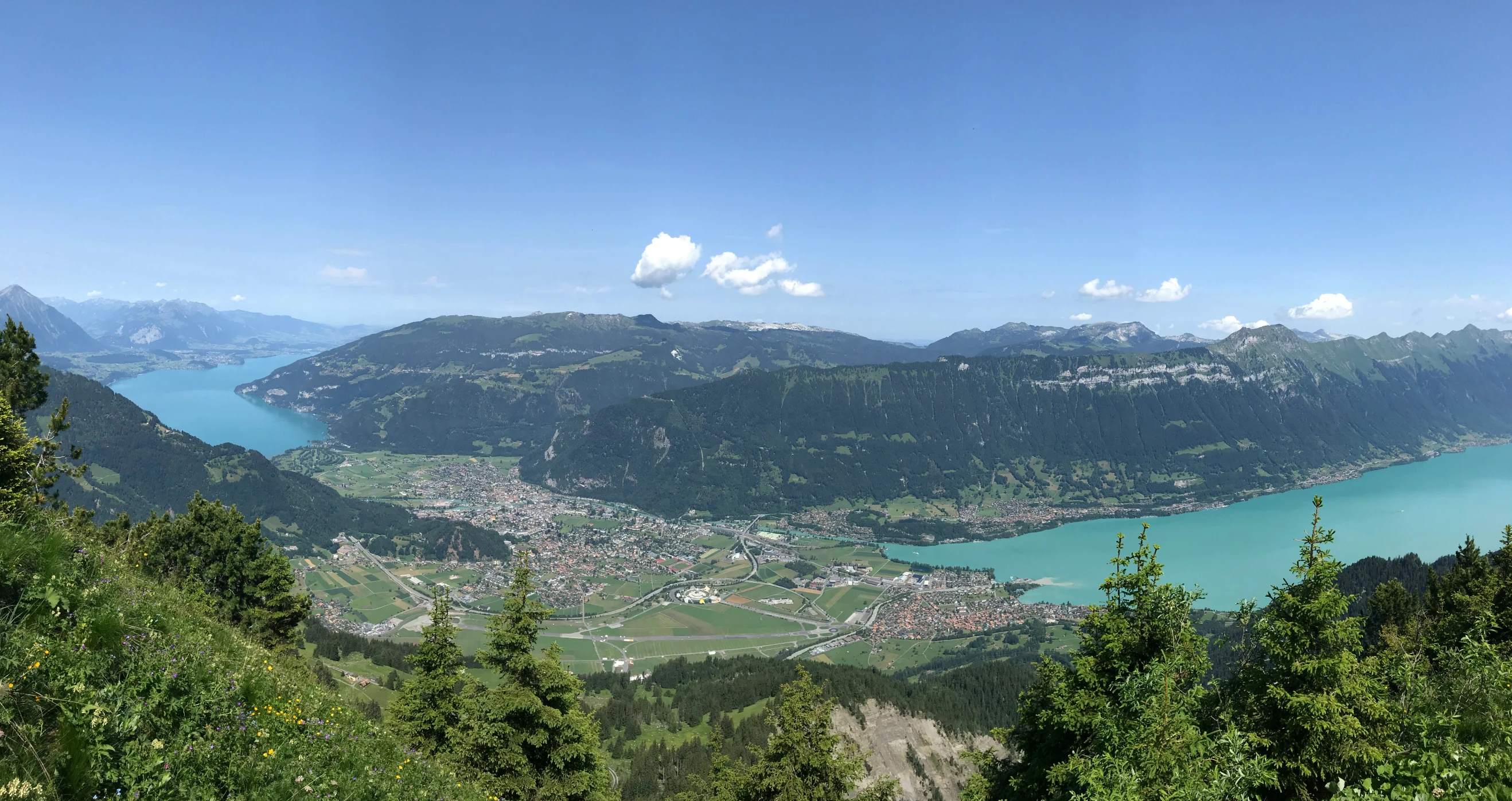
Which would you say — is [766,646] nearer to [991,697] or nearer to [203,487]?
[991,697]

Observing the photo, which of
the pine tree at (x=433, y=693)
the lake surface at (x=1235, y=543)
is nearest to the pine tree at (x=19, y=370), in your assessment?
the pine tree at (x=433, y=693)

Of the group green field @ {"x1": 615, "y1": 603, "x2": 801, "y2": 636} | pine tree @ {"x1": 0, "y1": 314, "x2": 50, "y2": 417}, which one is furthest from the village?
pine tree @ {"x1": 0, "y1": 314, "x2": 50, "y2": 417}

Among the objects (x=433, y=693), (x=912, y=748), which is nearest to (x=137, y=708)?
(x=433, y=693)

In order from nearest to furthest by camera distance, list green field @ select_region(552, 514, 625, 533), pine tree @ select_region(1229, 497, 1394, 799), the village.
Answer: pine tree @ select_region(1229, 497, 1394, 799), the village, green field @ select_region(552, 514, 625, 533)

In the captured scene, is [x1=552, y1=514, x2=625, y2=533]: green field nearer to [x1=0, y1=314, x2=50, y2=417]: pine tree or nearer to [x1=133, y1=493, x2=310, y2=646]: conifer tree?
[x1=133, y1=493, x2=310, y2=646]: conifer tree

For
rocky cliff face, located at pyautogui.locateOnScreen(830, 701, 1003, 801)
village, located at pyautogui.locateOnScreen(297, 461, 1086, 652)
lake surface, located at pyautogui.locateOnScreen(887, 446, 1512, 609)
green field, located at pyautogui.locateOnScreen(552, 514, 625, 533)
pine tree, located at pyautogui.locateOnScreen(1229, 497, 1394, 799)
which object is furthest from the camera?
green field, located at pyautogui.locateOnScreen(552, 514, 625, 533)

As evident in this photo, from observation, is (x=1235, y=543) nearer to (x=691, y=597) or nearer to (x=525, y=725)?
(x=691, y=597)
